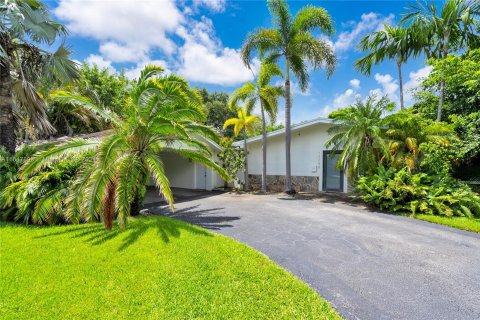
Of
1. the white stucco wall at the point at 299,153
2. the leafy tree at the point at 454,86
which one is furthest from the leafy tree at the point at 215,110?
the leafy tree at the point at 454,86

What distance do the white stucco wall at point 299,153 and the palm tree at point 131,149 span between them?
796 cm

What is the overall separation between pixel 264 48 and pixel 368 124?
6521mm

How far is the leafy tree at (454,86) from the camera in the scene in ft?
28.9

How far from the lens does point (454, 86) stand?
10156 mm

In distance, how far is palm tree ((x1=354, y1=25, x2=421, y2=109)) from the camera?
12562 mm

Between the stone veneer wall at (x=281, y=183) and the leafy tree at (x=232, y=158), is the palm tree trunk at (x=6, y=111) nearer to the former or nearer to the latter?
the leafy tree at (x=232, y=158)

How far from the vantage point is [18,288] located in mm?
A: 3492

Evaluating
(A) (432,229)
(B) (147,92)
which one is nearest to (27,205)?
(B) (147,92)

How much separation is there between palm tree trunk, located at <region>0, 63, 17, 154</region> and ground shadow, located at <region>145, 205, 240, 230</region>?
200 inches

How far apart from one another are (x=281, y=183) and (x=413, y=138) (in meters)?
7.40

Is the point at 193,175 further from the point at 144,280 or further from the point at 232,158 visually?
the point at 144,280

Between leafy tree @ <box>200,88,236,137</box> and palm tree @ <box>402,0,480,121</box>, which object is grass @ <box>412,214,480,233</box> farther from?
leafy tree @ <box>200,88,236,137</box>

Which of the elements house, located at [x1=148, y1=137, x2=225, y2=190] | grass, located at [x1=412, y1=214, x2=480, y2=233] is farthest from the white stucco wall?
grass, located at [x1=412, y1=214, x2=480, y2=233]

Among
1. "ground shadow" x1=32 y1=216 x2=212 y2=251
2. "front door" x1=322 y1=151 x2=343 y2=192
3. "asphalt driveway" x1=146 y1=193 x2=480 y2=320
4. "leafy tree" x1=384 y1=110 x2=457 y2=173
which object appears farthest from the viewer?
"front door" x1=322 y1=151 x2=343 y2=192
